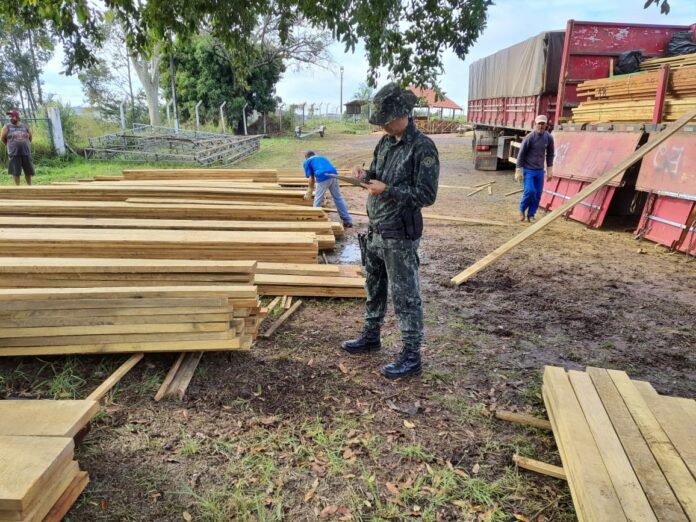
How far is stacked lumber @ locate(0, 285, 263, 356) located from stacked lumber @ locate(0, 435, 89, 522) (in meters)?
1.27

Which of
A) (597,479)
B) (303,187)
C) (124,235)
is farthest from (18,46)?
(597,479)

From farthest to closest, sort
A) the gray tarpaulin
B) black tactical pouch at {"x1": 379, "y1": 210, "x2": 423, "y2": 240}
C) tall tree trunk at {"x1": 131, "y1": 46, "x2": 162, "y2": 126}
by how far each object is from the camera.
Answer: tall tree trunk at {"x1": 131, "y1": 46, "x2": 162, "y2": 126} → the gray tarpaulin → black tactical pouch at {"x1": 379, "y1": 210, "x2": 423, "y2": 240}

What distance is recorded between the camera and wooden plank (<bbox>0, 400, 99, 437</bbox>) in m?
2.34

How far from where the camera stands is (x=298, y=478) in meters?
2.60

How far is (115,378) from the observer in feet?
11.0

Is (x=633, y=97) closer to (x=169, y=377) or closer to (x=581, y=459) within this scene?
(x=581, y=459)

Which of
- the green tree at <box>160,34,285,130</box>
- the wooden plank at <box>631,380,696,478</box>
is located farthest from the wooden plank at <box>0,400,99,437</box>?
the green tree at <box>160,34,285,130</box>

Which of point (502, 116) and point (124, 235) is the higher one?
point (502, 116)

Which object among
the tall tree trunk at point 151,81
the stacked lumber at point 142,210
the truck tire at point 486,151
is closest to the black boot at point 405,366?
the stacked lumber at point 142,210

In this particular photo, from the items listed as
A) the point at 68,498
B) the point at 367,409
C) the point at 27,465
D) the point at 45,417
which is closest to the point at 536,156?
the point at 367,409

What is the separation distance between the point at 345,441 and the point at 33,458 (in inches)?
65.1

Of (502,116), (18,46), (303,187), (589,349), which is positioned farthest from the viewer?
(18,46)

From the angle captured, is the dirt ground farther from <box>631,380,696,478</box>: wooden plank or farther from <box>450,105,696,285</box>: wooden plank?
<box>631,380,696,478</box>: wooden plank

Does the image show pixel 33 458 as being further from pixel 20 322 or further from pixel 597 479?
pixel 597 479
